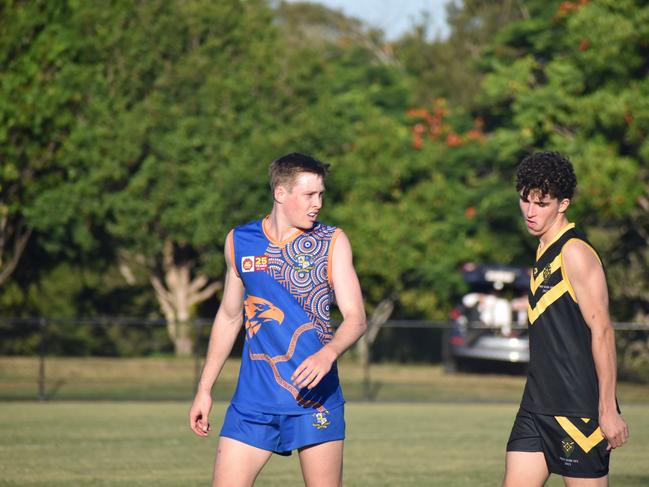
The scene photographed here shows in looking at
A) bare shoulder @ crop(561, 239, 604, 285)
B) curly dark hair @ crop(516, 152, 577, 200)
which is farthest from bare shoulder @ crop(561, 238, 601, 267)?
curly dark hair @ crop(516, 152, 577, 200)

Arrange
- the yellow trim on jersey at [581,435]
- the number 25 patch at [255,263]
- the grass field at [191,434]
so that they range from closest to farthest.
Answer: the yellow trim on jersey at [581,435], the number 25 patch at [255,263], the grass field at [191,434]

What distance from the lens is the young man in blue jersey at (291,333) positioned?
579 cm

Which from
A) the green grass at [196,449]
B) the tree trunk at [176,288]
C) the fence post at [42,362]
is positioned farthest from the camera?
the tree trunk at [176,288]

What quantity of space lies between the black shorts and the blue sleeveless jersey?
1022mm

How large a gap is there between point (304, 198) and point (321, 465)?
1.28 meters

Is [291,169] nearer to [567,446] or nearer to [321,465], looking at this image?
[321,465]

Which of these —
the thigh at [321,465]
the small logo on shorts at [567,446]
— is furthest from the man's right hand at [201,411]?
the small logo on shorts at [567,446]

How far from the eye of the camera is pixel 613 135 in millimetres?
28375

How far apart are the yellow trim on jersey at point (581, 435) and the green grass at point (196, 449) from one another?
17.1 ft

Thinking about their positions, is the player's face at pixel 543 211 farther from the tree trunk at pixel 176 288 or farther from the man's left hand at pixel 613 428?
the tree trunk at pixel 176 288

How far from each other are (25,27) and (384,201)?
39.4 feet

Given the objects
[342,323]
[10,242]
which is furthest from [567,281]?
[10,242]

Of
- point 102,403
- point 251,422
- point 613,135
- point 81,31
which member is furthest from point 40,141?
point 251,422

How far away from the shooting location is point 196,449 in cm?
A: 1342
